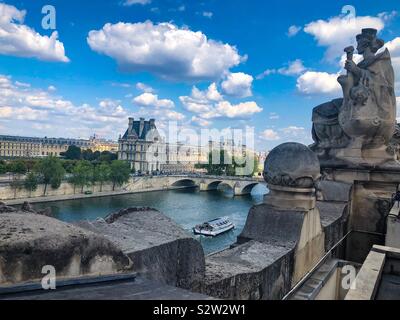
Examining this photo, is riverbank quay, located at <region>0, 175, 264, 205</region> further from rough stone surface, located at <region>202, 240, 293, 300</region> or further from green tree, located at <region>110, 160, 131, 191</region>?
rough stone surface, located at <region>202, 240, 293, 300</region>

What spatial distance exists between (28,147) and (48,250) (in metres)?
111

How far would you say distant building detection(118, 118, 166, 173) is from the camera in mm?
83750

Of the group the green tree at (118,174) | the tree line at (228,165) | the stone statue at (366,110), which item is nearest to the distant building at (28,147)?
the green tree at (118,174)

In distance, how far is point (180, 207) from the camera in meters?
42.3

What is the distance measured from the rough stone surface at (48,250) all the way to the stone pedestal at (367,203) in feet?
14.2

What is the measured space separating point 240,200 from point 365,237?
153 feet

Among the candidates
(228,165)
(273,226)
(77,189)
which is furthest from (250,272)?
(228,165)

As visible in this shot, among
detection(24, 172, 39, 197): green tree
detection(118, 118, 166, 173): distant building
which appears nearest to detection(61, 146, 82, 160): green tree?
detection(118, 118, 166, 173): distant building

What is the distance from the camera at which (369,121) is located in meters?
5.36

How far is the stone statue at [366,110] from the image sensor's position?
5352 mm

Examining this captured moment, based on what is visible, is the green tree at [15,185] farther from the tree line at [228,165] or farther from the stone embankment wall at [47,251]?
the stone embankment wall at [47,251]

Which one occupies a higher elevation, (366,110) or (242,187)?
(366,110)

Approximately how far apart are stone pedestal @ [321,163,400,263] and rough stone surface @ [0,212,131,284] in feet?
14.2

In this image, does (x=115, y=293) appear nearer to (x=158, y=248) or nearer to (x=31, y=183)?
(x=158, y=248)
